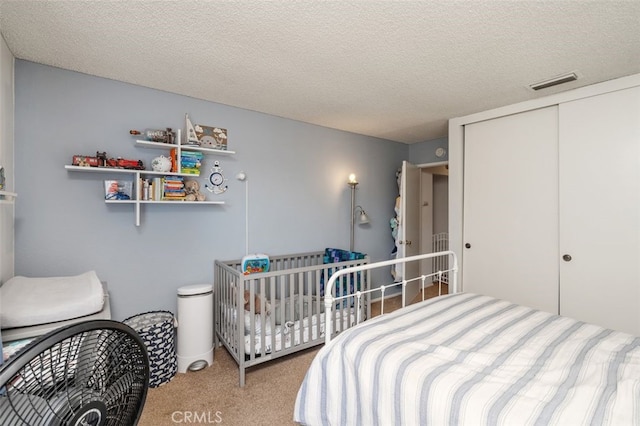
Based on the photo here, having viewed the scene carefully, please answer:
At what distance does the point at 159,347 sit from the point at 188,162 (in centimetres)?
144

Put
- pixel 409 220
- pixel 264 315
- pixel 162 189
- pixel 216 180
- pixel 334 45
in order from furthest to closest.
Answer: pixel 409 220, pixel 216 180, pixel 162 189, pixel 264 315, pixel 334 45

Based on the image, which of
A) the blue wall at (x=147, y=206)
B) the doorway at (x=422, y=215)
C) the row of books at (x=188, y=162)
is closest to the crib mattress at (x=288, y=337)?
the blue wall at (x=147, y=206)

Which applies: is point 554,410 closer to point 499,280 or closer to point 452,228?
point 499,280

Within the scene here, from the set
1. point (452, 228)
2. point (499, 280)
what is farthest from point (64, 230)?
point (499, 280)

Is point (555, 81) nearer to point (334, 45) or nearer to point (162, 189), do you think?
point (334, 45)

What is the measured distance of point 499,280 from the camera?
2.87 meters

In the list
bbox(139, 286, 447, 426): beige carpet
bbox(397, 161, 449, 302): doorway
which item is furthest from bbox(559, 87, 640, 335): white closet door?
bbox(139, 286, 447, 426): beige carpet

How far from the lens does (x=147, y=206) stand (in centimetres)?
240

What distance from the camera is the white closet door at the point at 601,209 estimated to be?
2.15 m

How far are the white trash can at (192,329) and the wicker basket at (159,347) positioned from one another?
0.23 ft

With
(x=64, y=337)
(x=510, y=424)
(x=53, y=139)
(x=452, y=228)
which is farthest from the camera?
(x=452, y=228)

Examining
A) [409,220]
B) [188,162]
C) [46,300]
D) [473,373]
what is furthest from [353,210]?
[46,300]

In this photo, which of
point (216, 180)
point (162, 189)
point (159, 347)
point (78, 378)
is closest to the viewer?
point (78, 378)

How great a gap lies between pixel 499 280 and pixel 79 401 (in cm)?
322
